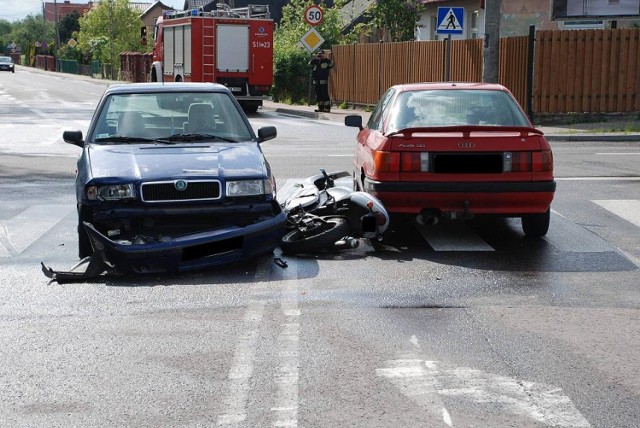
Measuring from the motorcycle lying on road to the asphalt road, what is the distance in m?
0.19

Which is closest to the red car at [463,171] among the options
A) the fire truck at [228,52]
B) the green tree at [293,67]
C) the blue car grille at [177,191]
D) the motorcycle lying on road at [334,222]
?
the motorcycle lying on road at [334,222]

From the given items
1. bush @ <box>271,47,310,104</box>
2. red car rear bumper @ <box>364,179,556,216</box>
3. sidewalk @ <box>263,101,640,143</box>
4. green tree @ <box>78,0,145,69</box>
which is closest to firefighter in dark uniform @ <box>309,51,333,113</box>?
bush @ <box>271,47,310,104</box>

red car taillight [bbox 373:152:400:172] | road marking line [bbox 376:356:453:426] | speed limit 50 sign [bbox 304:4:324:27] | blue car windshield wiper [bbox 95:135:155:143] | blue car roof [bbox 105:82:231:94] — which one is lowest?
road marking line [bbox 376:356:453:426]

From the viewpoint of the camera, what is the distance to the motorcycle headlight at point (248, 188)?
28.3ft

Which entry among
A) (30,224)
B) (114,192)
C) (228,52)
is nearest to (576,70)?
(228,52)

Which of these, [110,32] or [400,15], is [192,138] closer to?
[400,15]

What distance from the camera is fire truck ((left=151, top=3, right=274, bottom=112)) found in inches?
1320

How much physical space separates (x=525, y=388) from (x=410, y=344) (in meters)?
1.01

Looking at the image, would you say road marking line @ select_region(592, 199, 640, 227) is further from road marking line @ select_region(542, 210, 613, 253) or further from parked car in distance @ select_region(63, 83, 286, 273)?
parked car in distance @ select_region(63, 83, 286, 273)

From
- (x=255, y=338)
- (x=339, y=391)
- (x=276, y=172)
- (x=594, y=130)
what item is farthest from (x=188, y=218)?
(x=594, y=130)

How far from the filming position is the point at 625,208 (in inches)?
482

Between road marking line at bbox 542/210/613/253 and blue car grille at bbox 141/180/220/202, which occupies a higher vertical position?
blue car grille at bbox 141/180/220/202

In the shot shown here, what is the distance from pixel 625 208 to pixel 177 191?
583 cm

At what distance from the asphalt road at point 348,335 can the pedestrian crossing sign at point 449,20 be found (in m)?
13.8
